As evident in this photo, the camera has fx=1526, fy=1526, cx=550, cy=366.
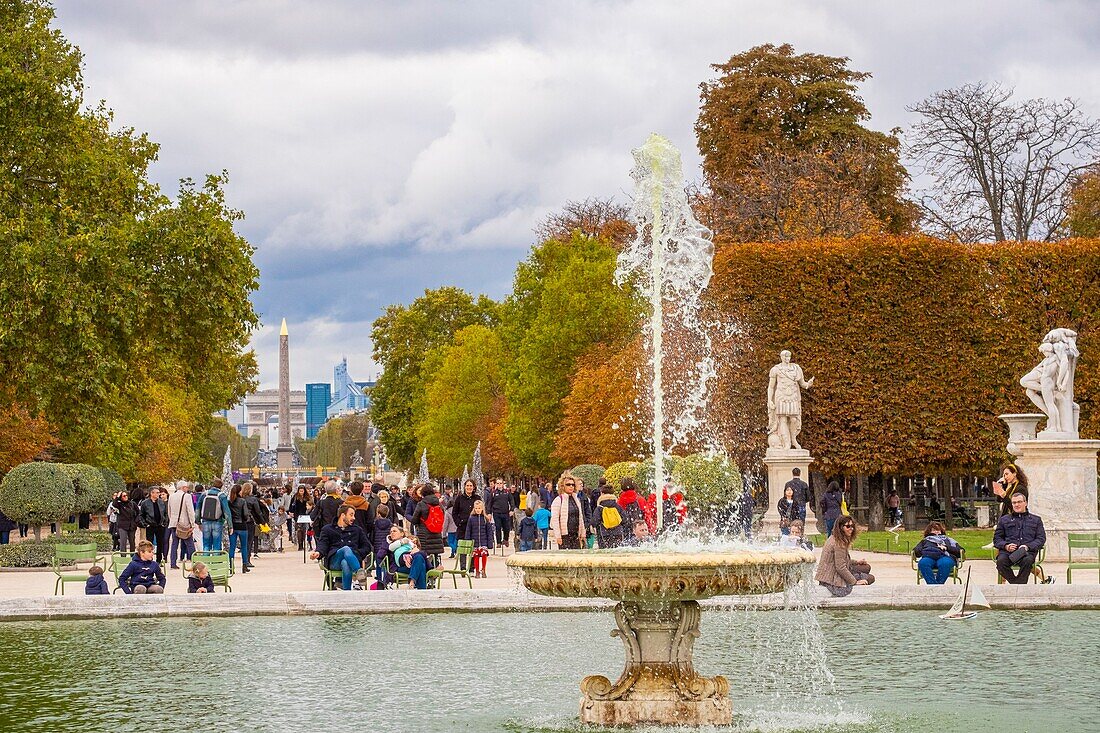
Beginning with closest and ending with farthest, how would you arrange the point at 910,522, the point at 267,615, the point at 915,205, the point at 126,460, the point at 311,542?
1. the point at 267,615
2. the point at 311,542
3. the point at 910,522
4. the point at 915,205
5. the point at 126,460

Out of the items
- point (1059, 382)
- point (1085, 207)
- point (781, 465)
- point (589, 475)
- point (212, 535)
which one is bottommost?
point (212, 535)

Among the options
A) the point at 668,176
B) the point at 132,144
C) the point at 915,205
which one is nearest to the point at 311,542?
the point at 132,144

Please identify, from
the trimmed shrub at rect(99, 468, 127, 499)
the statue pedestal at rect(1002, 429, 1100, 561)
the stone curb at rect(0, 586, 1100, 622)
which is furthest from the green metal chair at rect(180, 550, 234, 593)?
the trimmed shrub at rect(99, 468, 127, 499)

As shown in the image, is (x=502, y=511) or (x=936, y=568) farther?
(x=502, y=511)

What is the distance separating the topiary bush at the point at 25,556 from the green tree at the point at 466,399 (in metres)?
38.7

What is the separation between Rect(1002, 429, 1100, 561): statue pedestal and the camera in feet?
76.7

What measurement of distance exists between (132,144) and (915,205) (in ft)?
84.7

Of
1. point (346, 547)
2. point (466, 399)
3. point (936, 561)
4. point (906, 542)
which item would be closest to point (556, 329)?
point (466, 399)

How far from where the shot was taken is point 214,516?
75.3 ft

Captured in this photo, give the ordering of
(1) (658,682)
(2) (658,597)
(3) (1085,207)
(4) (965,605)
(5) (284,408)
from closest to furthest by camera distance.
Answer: (2) (658,597) < (1) (658,682) < (4) (965,605) < (3) (1085,207) < (5) (284,408)

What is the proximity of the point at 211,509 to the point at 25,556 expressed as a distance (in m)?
4.36

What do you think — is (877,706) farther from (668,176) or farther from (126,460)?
(126,460)

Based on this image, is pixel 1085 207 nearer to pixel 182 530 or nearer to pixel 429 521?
pixel 182 530

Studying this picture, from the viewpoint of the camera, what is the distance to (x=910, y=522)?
120 ft
